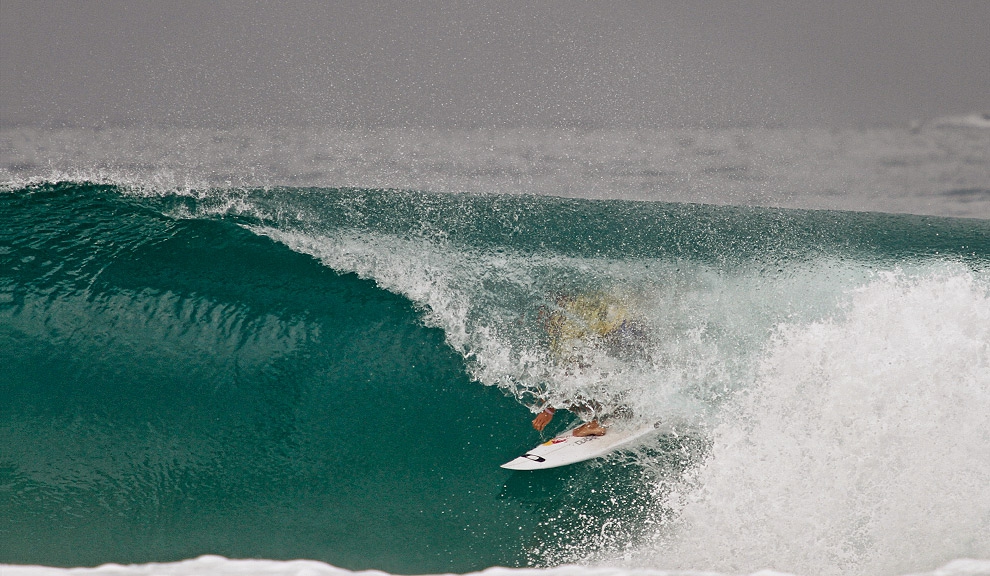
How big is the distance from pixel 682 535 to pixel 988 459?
135 cm

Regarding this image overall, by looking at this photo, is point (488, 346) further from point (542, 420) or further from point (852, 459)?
point (852, 459)

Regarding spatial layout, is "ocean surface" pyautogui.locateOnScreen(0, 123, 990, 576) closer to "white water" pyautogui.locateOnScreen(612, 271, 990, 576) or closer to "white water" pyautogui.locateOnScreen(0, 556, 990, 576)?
"white water" pyautogui.locateOnScreen(612, 271, 990, 576)

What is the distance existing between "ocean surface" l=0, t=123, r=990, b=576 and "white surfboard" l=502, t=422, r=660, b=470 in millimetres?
91

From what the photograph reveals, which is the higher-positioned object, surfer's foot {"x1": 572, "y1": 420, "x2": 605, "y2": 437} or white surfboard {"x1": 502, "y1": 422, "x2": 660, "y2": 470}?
surfer's foot {"x1": 572, "y1": 420, "x2": 605, "y2": 437}

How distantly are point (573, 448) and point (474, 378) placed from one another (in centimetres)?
59

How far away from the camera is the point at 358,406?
3.42 meters

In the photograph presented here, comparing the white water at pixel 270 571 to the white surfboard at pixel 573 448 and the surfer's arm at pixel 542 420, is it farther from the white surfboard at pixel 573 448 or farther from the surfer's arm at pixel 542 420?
the surfer's arm at pixel 542 420

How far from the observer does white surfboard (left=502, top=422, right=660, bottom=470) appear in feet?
10.5

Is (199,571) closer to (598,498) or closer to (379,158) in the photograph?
(598,498)

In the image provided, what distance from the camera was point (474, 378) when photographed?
348 cm

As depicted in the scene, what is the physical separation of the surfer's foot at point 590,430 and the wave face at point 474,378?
10cm

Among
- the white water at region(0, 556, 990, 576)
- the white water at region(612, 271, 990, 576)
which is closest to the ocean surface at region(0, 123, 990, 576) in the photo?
the white water at region(612, 271, 990, 576)

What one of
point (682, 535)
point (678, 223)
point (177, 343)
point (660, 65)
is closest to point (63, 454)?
point (177, 343)

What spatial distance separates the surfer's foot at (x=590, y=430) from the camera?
10.7ft
